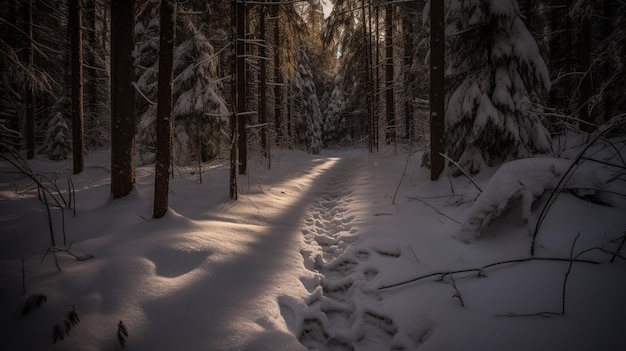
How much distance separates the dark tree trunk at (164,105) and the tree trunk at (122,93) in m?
1.04

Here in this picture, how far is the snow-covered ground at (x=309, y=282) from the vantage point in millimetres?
2330

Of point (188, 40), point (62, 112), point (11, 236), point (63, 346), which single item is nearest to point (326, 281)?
point (63, 346)

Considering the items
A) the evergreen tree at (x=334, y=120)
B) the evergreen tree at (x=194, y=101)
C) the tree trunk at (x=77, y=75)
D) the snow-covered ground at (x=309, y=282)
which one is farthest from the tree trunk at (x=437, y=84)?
the evergreen tree at (x=334, y=120)

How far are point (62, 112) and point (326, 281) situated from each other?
21439 millimetres

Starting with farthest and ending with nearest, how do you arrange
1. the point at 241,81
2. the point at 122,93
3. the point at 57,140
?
the point at 57,140
the point at 241,81
the point at 122,93

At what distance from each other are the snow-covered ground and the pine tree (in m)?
2.28

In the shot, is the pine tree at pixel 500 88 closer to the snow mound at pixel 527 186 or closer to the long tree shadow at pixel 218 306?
the snow mound at pixel 527 186

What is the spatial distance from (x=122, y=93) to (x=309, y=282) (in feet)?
16.2

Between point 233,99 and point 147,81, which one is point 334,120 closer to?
point 147,81

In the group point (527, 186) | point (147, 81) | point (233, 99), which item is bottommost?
point (527, 186)

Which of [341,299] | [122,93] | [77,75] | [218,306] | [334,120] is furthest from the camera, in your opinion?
[334,120]

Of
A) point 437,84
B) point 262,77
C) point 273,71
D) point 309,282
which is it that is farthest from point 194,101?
point 309,282

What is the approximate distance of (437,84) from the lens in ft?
23.6

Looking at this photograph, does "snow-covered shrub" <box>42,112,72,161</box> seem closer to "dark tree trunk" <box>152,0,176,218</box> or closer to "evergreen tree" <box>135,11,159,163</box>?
"evergreen tree" <box>135,11,159,163</box>
